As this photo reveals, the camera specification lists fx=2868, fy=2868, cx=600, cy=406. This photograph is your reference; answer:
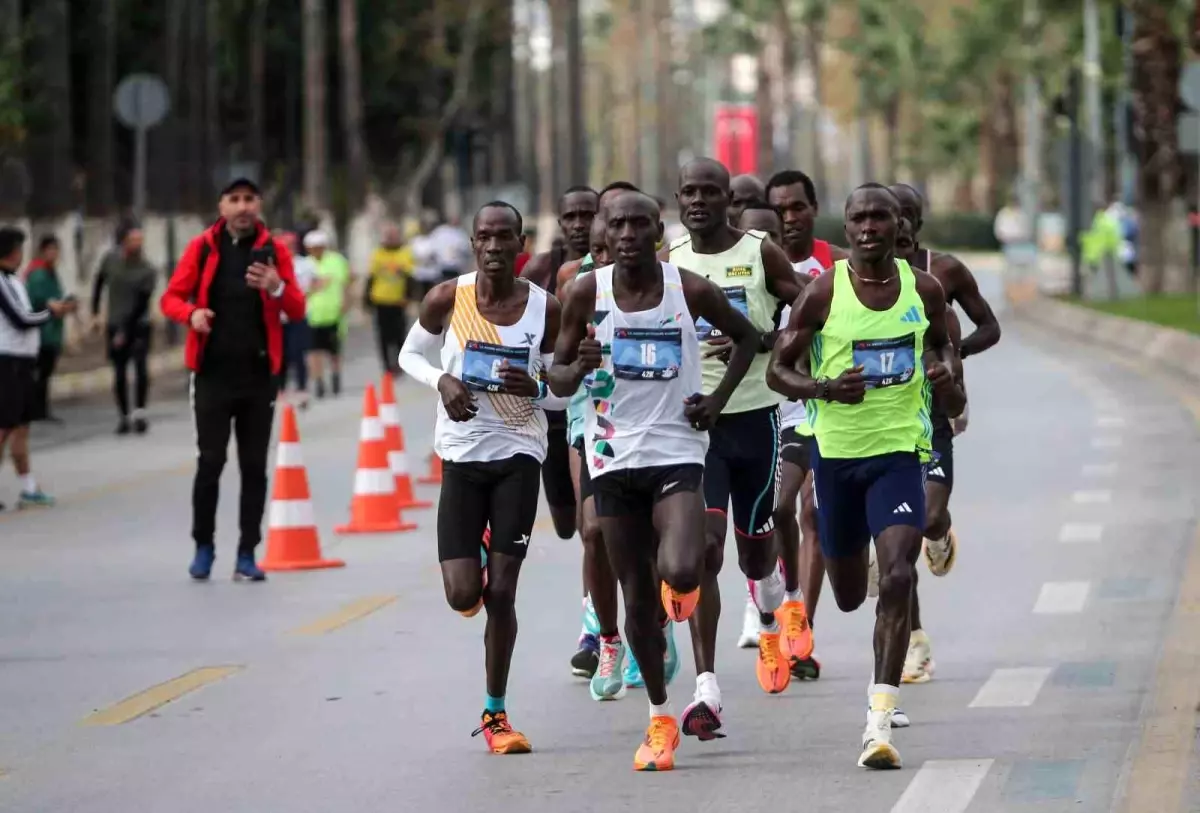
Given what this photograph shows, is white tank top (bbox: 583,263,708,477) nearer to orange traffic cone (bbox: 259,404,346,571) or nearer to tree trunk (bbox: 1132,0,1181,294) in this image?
orange traffic cone (bbox: 259,404,346,571)

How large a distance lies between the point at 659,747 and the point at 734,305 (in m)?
1.79

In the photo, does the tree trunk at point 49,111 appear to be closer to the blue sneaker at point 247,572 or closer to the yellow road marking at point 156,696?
the blue sneaker at point 247,572

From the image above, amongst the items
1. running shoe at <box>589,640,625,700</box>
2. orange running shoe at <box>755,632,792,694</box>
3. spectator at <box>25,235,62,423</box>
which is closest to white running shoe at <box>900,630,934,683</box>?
orange running shoe at <box>755,632,792,694</box>

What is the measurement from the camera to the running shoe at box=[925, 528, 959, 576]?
34.6ft

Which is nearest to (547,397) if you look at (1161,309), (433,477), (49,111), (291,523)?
(291,523)

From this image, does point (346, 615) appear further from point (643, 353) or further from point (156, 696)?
point (643, 353)

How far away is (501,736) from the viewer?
8938 mm

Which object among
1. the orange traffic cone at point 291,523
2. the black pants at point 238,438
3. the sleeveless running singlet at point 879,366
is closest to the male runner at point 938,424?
the sleeveless running singlet at point 879,366

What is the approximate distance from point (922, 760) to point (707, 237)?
6.76 feet

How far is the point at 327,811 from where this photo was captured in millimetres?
7961

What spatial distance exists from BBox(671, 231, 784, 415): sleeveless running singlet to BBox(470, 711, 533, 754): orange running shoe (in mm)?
1436

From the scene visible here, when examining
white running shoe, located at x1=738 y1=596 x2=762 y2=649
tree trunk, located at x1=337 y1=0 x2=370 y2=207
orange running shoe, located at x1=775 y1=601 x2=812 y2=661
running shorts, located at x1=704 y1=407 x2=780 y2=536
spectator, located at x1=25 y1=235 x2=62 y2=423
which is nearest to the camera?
running shorts, located at x1=704 y1=407 x2=780 y2=536

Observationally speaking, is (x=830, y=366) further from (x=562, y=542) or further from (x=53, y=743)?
(x=562, y=542)

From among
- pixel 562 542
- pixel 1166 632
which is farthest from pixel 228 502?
pixel 1166 632
